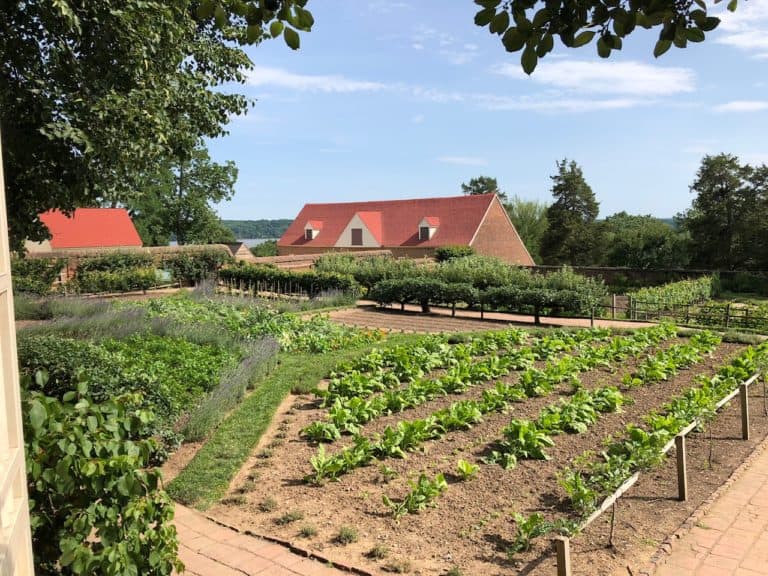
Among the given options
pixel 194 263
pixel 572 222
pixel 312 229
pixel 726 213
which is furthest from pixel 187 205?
pixel 726 213

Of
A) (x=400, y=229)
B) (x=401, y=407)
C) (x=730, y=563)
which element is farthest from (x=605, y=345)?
(x=400, y=229)

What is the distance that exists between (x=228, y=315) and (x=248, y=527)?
10.9 meters

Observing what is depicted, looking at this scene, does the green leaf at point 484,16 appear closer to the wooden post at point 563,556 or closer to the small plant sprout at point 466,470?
the wooden post at point 563,556

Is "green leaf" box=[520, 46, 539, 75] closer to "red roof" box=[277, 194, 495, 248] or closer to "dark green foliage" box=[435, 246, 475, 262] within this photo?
"dark green foliage" box=[435, 246, 475, 262]

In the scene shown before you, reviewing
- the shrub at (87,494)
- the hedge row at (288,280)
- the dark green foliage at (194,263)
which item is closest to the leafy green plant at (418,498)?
the shrub at (87,494)

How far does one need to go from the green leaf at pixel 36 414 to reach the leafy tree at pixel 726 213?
150ft

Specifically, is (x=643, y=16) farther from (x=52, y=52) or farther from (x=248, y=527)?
(x=52, y=52)

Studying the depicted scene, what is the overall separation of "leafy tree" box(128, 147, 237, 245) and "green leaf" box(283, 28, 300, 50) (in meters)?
53.4

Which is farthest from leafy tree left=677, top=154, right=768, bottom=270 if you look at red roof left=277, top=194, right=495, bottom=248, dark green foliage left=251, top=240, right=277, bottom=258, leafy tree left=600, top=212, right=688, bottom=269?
dark green foliage left=251, top=240, right=277, bottom=258

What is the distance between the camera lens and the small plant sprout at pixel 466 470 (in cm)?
653

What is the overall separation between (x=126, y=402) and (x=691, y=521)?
498 centimetres

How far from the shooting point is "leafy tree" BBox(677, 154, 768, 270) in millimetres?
41719

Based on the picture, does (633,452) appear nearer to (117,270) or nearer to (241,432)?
(241,432)

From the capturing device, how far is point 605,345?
13664mm
